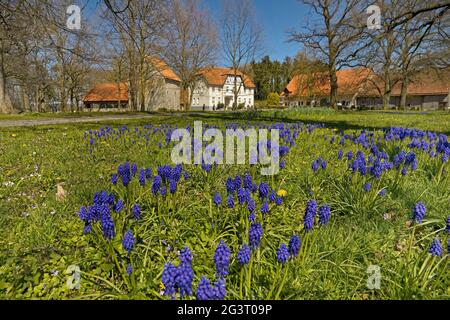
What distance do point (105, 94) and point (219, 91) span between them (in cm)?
2660

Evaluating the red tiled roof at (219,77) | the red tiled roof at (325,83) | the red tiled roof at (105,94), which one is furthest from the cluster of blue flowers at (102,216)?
the red tiled roof at (219,77)

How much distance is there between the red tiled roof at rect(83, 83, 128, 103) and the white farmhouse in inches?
634

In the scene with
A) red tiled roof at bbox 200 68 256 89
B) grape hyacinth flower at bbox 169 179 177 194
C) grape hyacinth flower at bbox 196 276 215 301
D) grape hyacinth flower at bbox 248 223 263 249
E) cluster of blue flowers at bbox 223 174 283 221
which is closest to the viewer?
grape hyacinth flower at bbox 196 276 215 301

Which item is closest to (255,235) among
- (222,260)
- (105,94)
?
(222,260)

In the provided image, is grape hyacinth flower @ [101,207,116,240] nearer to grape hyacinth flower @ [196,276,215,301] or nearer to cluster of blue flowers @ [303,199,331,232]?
grape hyacinth flower @ [196,276,215,301]

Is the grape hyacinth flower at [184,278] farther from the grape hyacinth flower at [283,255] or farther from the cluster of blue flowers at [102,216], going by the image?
the cluster of blue flowers at [102,216]

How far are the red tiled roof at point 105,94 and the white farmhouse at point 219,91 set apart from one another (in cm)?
1609

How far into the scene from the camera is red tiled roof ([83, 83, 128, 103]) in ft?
176

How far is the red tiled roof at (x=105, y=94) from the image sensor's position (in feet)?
176

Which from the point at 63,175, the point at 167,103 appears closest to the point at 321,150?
the point at 63,175

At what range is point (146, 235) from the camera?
96.3 inches

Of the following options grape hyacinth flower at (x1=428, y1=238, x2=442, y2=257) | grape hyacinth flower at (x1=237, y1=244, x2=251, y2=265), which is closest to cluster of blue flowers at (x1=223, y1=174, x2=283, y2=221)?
grape hyacinth flower at (x1=237, y1=244, x2=251, y2=265)

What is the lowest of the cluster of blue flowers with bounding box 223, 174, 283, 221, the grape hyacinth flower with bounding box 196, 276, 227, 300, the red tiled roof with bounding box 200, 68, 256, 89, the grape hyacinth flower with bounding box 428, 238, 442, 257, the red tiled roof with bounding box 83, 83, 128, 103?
the grape hyacinth flower with bounding box 428, 238, 442, 257
